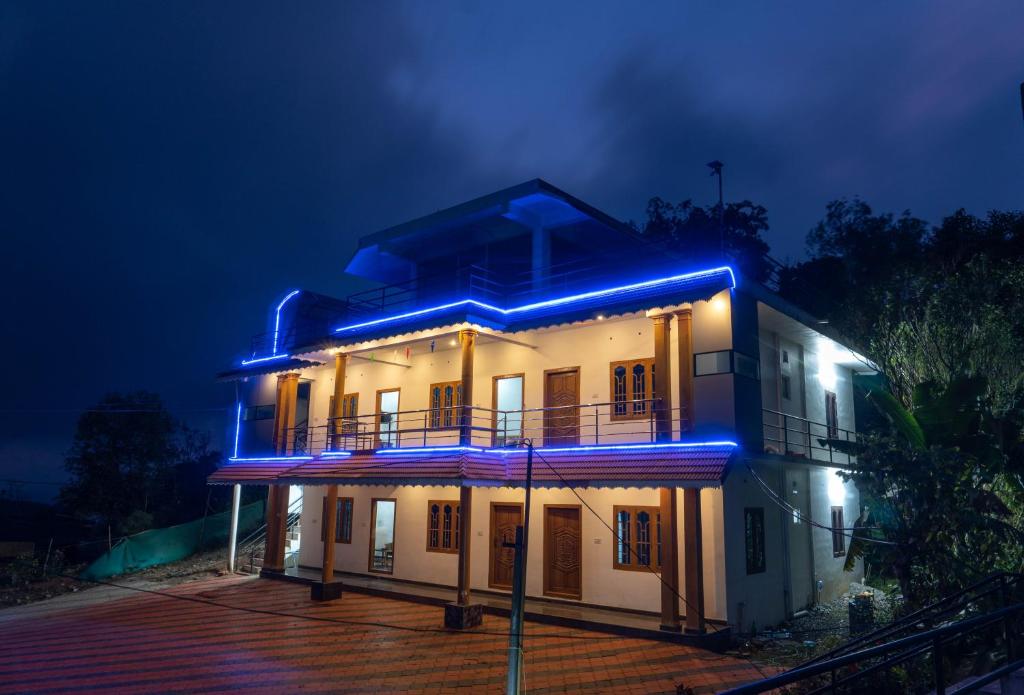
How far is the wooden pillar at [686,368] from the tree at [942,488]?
10.1ft

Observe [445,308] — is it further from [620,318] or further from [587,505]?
[587,505]

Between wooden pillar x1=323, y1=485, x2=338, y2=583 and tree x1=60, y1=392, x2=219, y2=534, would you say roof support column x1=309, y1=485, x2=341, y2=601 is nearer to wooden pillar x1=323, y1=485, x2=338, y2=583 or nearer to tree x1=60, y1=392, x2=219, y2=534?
wooden pillar x1=323, y1=485, x2=338, y2=583

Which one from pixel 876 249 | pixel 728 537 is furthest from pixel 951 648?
pixel 876 249

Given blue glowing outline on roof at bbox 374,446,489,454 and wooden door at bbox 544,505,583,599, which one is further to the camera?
wooden door at bbox 544,505,583,599

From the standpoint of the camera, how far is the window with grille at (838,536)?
741 inches

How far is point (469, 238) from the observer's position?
2088 centimetres

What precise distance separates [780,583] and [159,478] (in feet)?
101

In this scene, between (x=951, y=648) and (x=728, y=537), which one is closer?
(x=951, y=648)

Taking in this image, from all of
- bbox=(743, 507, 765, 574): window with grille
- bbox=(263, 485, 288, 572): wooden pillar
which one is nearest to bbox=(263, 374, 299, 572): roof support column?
bbox=(263, 485, 288, 572): wooden pillar

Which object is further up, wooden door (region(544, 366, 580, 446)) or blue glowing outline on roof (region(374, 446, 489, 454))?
wooden door (region(544, 366, 580, 446))

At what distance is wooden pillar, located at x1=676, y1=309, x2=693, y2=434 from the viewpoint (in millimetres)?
14375

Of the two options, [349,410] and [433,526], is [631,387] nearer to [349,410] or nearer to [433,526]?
[433,526]

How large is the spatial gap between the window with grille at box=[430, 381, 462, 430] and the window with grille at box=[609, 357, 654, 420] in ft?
16.1

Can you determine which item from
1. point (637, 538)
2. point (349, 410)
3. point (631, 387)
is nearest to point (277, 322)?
point (349, 410)
